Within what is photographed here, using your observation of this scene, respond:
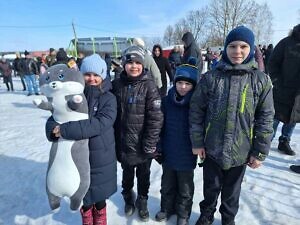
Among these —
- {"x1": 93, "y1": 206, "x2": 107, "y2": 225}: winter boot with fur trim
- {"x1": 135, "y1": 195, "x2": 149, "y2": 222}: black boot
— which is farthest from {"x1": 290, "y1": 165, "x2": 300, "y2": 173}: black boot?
{"x1": 93, "y1": 206, "x2": 107, "y2": 225}: winter boot with fur trim

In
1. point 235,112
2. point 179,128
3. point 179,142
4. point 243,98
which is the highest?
point 243,98

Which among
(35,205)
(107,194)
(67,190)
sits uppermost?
(67,190)

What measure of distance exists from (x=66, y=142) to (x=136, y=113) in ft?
2.22

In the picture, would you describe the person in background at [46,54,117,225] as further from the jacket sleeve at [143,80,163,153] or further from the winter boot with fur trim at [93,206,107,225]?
the jacket sleeve at [143,80,163,153]

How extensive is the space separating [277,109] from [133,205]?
219cm

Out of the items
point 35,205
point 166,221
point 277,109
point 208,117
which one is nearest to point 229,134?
point 208,117

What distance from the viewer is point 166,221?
2.72m

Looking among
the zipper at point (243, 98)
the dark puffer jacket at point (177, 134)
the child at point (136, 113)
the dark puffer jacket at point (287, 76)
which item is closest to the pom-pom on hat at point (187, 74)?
the dark puffer jacket at point (177, 134)

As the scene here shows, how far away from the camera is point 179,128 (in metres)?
2.41

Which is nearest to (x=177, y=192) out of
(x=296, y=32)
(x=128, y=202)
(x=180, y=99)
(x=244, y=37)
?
(x=128, y=202)

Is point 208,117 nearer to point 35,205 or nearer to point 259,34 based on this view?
point 35,205

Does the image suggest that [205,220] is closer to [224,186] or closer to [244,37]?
[224,186]

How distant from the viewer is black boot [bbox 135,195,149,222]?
8.99 ft

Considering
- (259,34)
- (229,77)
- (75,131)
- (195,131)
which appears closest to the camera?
(75,131)
